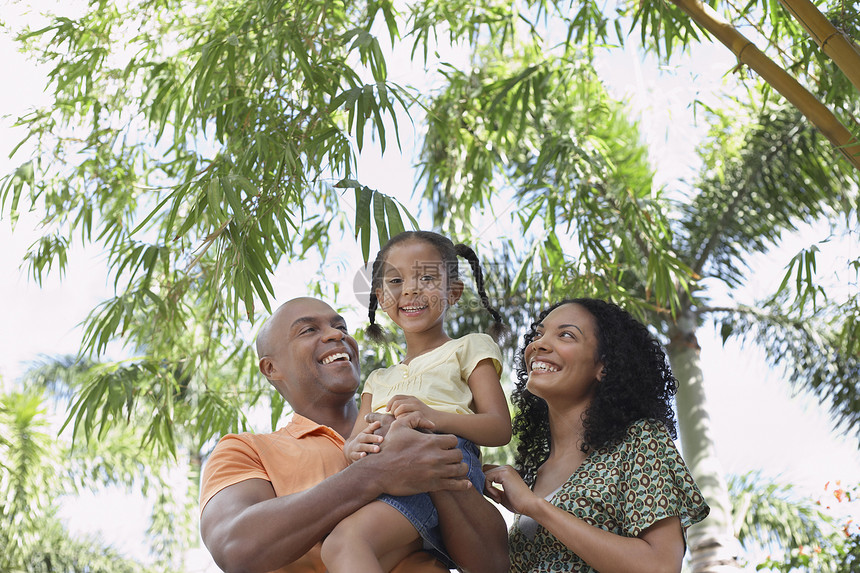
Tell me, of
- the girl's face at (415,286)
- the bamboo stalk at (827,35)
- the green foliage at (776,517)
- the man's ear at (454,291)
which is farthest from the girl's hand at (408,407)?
the green foliage at (776,517)

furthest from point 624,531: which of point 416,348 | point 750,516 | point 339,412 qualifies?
point 750,516

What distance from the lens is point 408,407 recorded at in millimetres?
1961

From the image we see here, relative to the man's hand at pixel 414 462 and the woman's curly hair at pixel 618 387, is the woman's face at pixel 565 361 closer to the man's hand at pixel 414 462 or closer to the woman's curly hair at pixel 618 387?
the woman's curly hair at pixel 618 387

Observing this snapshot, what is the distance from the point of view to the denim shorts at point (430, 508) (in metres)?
1.92

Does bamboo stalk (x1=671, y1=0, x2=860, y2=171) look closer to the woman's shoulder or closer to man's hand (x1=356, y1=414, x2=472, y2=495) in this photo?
the woman's shoulder

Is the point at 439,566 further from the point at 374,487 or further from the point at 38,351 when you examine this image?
the point at 38,351

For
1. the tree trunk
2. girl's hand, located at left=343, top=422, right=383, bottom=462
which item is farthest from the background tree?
girl's hand, located at left=343, top=422, right=383, bottom=462

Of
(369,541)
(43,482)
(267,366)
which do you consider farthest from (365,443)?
(43,482)

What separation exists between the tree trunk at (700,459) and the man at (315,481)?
438cm

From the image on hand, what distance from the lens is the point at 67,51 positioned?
4.19 m

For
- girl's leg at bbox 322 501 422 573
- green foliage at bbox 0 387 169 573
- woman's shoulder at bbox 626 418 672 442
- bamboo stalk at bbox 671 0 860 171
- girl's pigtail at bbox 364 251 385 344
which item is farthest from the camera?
green foliage at bbox 0 387 169 573

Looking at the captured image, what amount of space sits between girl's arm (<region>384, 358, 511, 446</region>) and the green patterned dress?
0.62 feet

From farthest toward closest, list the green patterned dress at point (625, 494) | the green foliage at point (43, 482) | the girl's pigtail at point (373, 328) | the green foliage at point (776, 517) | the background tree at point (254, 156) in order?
1. the green foliage at point (43, 482)
2. the green foliage at point (776, 517)
3. the background tree at point (254, 156)
4. the girl's pigtail at point (373, 328)
5. the green patterned dress at point (625, 494)

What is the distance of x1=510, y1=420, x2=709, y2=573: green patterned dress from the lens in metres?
1.88
